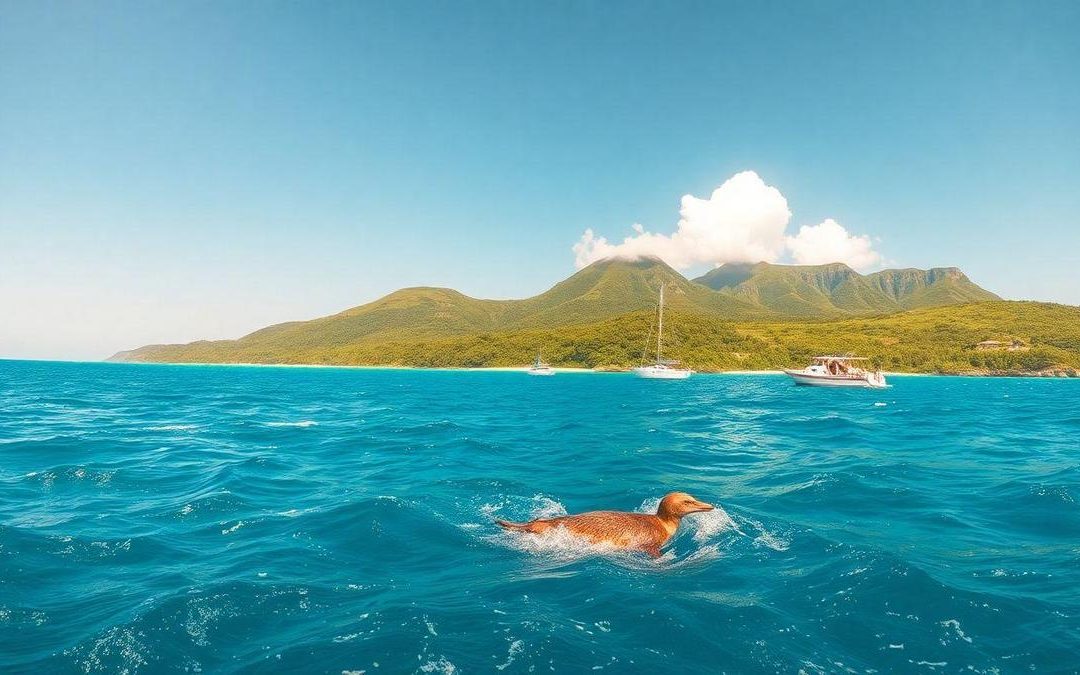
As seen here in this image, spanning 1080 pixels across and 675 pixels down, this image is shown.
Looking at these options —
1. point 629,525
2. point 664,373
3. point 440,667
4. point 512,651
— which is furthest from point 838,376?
point 440,667

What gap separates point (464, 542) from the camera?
38.3 feet

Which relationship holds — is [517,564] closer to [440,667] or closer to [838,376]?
[440,667]

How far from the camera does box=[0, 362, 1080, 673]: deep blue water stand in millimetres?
6973

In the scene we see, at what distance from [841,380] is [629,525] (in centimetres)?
A: 9442

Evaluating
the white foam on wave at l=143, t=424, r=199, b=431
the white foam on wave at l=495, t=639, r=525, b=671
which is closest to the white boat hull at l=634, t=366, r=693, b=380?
the white foam on wave at l=143, t=424, r=199, b=431

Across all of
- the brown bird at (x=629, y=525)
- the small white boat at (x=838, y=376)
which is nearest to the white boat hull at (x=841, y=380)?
the small white boat at (x=838, y=376)

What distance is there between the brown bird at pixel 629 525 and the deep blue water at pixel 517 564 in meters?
0.43

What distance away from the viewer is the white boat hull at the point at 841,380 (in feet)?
282

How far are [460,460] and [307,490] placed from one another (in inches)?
267

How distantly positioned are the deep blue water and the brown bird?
1.40 ft

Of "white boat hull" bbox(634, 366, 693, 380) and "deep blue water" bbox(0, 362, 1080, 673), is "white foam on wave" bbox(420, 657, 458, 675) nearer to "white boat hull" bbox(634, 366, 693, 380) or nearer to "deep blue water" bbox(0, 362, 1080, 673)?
"deep blue water" bbox(0, 362, 1080, 673)

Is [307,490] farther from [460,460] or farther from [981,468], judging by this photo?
[981,468]

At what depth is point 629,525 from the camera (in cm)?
1155

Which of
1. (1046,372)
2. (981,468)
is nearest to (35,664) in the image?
(981,468)
